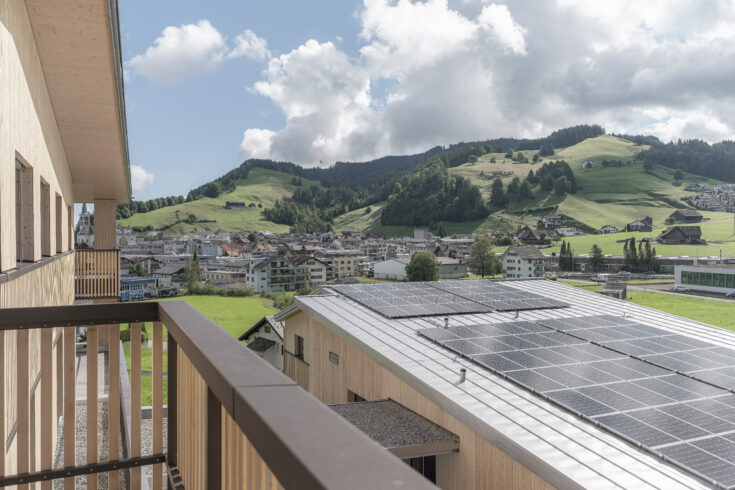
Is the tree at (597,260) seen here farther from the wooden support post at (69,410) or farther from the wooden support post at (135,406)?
the wooden support post at (69,410)

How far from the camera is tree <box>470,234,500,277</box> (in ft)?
293

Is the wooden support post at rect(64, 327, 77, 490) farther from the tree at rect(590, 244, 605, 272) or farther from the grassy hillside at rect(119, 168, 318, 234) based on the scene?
the grassy hillside at rect(119, 168, 318, 234)

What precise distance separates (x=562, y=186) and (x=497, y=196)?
2009 cm

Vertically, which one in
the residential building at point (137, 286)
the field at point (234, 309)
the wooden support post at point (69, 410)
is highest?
the wooden support post at point (69, 410)

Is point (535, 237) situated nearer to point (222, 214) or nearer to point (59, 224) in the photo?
point (222, 214)

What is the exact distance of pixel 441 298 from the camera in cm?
1630

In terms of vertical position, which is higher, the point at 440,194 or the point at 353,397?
the point at 440,194

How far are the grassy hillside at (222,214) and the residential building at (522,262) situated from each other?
76.3 meters

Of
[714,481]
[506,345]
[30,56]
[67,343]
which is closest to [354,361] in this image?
[506,345]

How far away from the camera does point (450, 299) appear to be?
16.2m

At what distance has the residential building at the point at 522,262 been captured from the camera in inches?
3565

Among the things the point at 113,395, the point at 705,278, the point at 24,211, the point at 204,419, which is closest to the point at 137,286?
the point at 24,211

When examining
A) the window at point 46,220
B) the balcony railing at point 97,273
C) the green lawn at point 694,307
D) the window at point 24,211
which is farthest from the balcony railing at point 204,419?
the green lawn at point 694,307

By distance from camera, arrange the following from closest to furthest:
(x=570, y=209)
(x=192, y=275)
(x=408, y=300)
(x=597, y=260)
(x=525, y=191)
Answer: (x=408, y=300), (x=192, y=275), (x=597, y=260), (x=570, y=209), (x=525, y=191)
